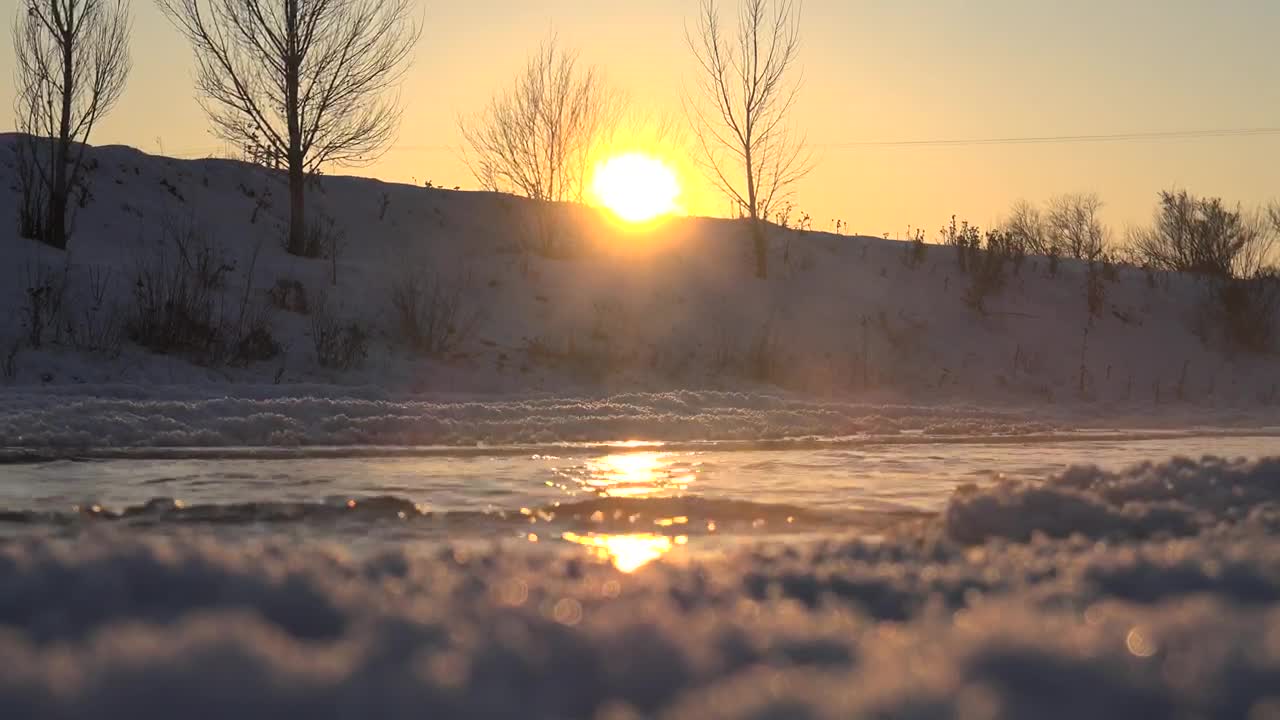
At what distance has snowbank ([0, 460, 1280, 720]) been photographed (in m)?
1.55

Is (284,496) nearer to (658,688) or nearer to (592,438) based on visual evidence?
(658,688)

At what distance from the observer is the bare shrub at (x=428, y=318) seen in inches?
637

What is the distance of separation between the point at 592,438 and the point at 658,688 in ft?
22.0

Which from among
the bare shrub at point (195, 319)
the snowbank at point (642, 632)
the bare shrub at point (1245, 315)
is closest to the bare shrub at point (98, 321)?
the bare shrub at point (195, 319)

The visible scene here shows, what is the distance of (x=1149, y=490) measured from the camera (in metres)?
3.65

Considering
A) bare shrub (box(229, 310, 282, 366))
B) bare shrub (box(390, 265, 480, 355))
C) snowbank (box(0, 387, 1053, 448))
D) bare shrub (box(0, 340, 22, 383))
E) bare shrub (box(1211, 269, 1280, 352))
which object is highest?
bare shrub (box(1211, 269, 1280, 352))

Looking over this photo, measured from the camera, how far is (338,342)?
51.2 ft

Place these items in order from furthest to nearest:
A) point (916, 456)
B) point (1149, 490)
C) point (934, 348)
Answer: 1. point (934, 348)
2. point (916, 456)
3. point (1149, 490)

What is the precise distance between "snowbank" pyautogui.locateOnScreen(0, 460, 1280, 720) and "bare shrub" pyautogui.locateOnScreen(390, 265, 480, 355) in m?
13.7

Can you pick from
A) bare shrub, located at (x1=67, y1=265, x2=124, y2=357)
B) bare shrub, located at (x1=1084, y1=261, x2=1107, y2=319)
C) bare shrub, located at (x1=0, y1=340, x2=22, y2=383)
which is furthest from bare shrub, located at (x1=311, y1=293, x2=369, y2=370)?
bare shrub, located at (x1=1084, y1=261, x2=1107, y2=319)

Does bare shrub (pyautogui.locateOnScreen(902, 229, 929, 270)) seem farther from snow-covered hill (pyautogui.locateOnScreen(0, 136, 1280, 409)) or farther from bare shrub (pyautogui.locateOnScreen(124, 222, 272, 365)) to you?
bare shrub (pyautogui.locateOnScreen(124, 222, 272, 365))

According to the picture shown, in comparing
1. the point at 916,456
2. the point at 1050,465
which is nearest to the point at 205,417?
the point at 916,456

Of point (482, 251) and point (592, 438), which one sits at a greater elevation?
point (482, 251)

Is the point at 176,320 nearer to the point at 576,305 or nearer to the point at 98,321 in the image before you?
the point at 98,321
